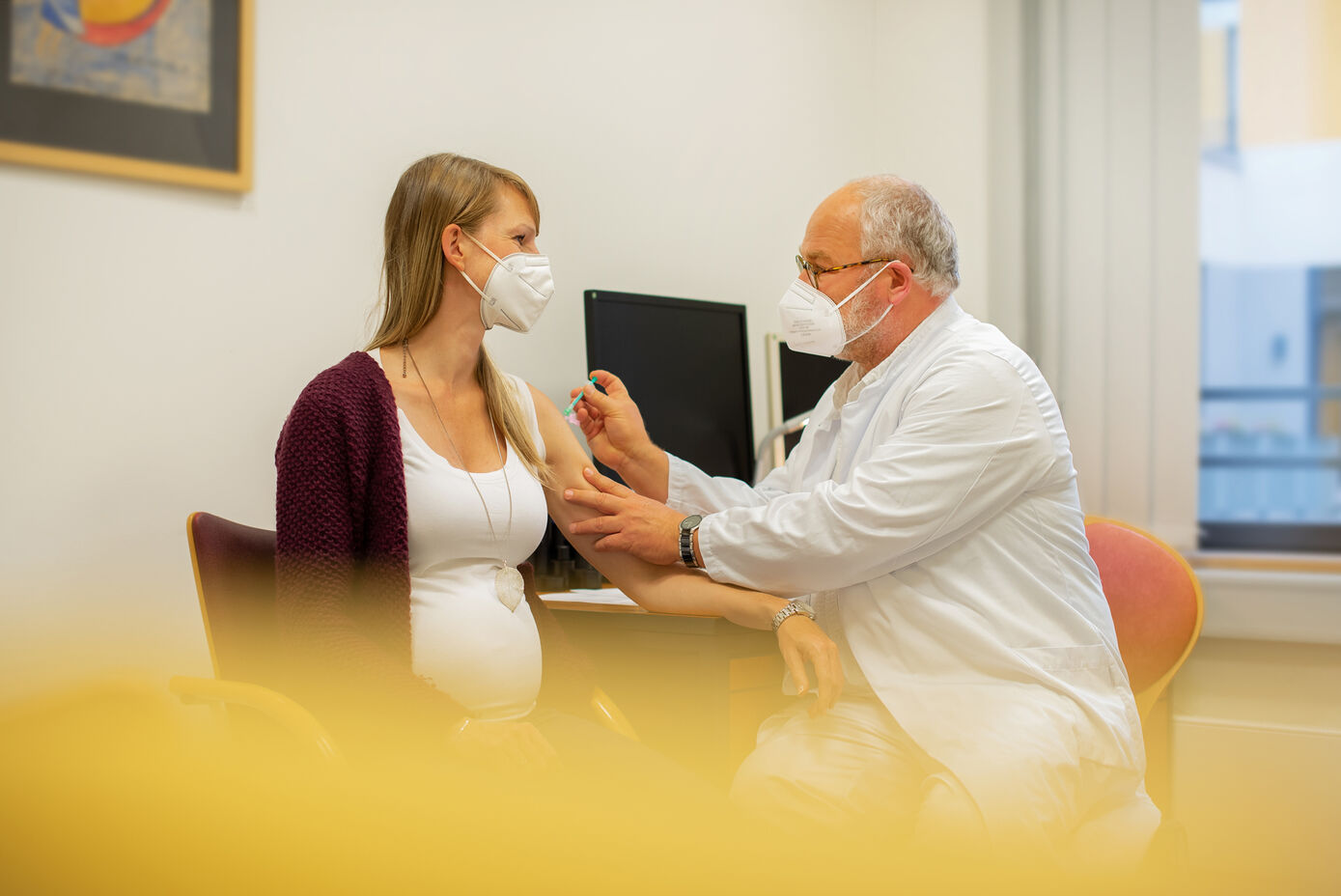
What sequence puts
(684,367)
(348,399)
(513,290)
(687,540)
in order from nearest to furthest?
(348,399), (513,290), (687,540), (684,367)

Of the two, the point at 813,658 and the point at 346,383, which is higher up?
the point at 346,383

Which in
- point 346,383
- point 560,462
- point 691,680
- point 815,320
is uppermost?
point 815,320

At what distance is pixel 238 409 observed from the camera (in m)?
1.90

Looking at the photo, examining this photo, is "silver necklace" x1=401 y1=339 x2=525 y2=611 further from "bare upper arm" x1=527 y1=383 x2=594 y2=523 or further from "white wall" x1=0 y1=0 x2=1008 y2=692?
"white wall" x1=0 y1=0 x2=1008 y2=692

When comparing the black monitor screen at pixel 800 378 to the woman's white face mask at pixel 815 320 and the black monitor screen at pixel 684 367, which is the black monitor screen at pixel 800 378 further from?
the woman's white face mask at pixel 815 320

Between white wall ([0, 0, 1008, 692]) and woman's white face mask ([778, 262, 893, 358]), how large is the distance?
760mm

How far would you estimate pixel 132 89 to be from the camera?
65.3 inches

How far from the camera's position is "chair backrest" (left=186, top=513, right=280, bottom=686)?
1.38 metres

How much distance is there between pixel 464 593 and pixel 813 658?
1.62 feet

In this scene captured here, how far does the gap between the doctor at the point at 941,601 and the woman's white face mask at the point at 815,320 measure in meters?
0.12

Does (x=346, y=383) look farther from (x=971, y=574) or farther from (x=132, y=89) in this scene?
(x=971, y=574)

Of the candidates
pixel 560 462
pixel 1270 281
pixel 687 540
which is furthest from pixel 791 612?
pixel 1270 281

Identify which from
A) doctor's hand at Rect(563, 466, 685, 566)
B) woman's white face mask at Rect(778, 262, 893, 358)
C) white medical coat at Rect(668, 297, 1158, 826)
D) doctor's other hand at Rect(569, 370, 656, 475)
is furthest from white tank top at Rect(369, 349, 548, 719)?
woman's white face mask at Rect(778, 262, 893, 358)

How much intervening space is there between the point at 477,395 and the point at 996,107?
2436 mm
